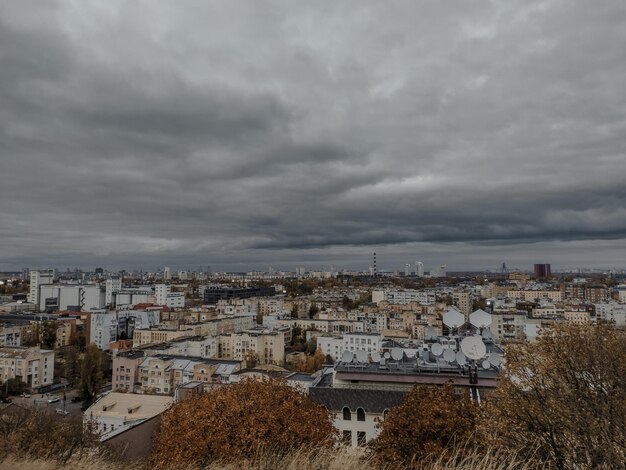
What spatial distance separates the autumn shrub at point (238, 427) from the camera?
8.87m

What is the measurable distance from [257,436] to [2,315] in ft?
213

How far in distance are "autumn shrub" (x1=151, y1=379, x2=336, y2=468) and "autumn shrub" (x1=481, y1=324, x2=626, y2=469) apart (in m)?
3.52

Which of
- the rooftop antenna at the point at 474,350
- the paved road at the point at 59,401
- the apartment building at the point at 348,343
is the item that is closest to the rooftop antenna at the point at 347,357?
the rooftop antenna at the point at 474,350

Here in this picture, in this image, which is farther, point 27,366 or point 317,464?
point 27,366

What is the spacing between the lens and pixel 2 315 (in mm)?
59656

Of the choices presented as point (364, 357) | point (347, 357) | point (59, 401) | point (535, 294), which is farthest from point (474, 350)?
point (535, 294)

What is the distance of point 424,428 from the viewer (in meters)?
9.16

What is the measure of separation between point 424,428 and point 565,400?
273 centimetres

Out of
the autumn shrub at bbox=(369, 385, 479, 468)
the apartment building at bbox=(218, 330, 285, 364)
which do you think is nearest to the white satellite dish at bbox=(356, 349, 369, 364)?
the autumn shrub at bbox=(369, 385, 479, 468)

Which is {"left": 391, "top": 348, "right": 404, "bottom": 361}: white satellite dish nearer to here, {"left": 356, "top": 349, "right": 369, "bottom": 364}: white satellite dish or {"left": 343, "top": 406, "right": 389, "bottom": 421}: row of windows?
{"left": 356, "top": 349, "right": 369, "bottom": 364}: white satellite dish

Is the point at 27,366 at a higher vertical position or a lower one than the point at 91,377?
higher

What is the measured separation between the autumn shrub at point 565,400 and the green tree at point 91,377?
30.5 m

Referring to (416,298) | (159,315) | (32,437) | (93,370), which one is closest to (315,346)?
(93,370)

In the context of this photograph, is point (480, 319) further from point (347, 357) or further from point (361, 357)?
point (347, 357)
